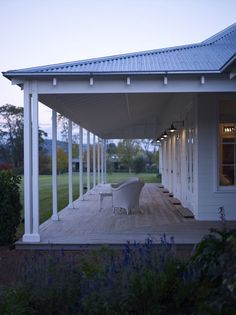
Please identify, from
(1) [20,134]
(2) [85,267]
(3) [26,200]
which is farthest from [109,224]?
(1) [20,134]

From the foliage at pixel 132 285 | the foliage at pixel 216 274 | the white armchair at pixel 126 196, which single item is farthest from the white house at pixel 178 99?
the foliage at pixel 132 285

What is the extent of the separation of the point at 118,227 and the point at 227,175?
8.76ft

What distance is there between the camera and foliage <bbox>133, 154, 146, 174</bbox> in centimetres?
4834

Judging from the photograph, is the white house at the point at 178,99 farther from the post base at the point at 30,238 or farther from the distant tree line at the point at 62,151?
the distant tree line at the point at 62,151

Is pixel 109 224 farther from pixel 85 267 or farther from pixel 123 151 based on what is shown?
pixel 123 151

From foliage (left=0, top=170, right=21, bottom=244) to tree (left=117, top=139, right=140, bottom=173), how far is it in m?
41.6

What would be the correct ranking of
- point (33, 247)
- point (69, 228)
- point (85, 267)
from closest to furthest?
point (85, 267) < point (33, 247) < point (69, 228)

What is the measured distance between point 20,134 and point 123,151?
16.5m

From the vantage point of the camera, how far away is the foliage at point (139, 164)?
159 ft

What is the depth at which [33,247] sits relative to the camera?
26.7 ft

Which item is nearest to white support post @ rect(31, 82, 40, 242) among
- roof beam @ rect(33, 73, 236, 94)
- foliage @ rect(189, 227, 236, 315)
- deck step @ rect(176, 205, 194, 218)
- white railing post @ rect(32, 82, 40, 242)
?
white railing post @ rect(32, 82, 40, 242)

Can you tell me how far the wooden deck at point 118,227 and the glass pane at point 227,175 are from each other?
3.16 feet

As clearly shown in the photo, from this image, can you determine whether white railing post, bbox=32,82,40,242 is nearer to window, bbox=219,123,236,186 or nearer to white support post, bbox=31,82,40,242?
white support post, bbox=31,82,40,242

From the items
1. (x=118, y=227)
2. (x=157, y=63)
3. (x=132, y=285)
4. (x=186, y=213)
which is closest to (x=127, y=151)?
(x=186, y=213)
